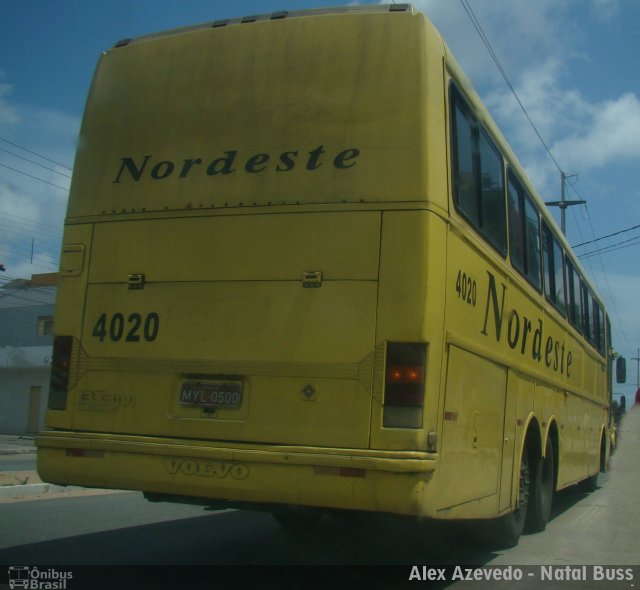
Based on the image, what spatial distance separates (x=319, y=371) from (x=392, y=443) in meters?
0.66

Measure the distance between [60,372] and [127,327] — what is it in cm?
64

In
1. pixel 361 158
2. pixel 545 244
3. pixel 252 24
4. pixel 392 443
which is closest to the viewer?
pixel 392 443

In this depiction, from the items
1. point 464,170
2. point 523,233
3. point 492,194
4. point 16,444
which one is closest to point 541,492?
point 523,233

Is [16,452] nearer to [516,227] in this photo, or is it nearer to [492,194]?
[516,227]

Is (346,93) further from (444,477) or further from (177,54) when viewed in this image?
(444,477)

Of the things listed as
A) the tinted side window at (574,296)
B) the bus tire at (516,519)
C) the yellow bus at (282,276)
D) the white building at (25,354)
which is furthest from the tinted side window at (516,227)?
the white building at (25,354)

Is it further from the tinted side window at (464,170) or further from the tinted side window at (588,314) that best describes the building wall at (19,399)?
the tinted side window at (464,170)

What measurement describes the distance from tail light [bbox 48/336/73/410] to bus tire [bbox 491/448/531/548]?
4169 mm

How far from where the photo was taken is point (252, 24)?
5.98 metres

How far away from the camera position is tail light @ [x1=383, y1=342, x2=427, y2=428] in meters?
4.97

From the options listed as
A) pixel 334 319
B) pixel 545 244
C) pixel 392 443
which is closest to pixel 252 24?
pixel 334 319

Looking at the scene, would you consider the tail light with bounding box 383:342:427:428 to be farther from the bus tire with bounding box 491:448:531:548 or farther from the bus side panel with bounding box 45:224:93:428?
the bus tire with bounding box 491:448:531:548

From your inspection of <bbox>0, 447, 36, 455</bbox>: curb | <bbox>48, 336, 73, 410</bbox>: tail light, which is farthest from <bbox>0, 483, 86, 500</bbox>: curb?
<bbox>0, 447, 36, 455</bbox>: curb

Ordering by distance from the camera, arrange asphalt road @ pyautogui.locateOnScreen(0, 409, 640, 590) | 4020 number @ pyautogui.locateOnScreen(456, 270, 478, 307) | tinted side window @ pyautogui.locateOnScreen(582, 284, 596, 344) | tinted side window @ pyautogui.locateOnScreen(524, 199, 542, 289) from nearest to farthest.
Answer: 4020 number @ pyautogui.locateOnScreen(456, 270, 478, 307) < asphalt road @ pyautogui.locateOnScreen(0, 409, 640, 590) < tinted side window @ pyautogui.locateOnScreen(524, 199, 542, 289) < tinted side window @ pyautogui.locateOnScreen(582, 284, 596, 344)
